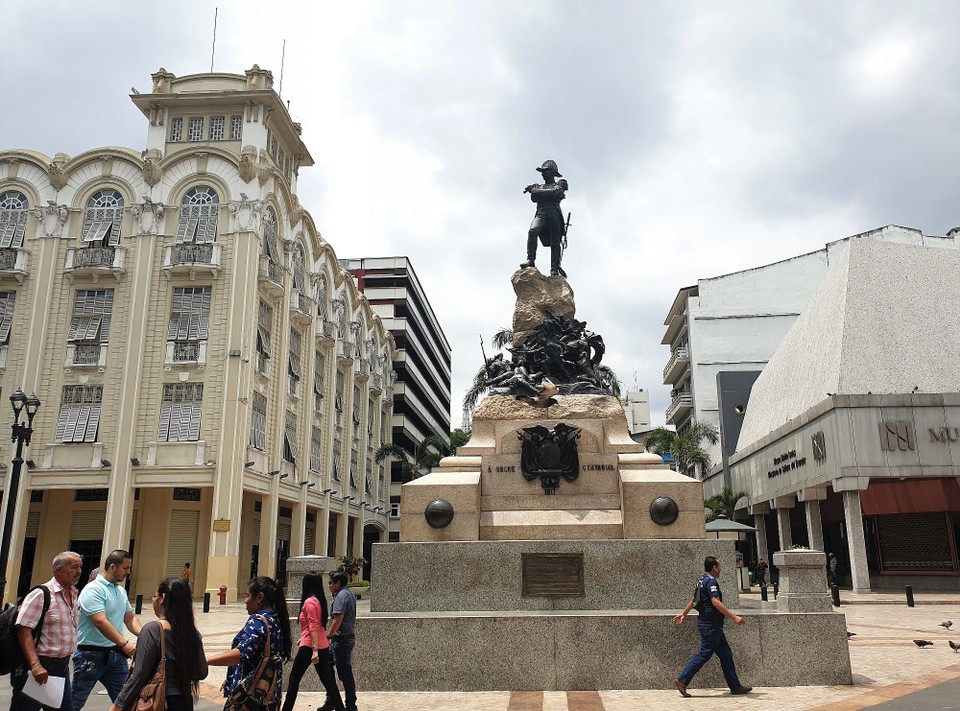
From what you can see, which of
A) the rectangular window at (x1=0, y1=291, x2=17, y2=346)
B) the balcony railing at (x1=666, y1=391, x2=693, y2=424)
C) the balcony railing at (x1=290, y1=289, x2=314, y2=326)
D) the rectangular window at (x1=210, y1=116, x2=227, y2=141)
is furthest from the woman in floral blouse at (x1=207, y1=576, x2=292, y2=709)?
the balcony railing at (x1=666, y1=391, x2=693, y2=424)

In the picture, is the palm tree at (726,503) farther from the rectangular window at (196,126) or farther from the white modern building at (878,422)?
the rectangular window at (196,126)

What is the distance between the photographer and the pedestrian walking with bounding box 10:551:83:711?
16.9 ft

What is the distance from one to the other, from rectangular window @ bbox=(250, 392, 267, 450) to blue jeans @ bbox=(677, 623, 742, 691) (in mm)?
25758

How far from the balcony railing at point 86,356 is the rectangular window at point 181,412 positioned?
113 inches

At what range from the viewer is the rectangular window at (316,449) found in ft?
128

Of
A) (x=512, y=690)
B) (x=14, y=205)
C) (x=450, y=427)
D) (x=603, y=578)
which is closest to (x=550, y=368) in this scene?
(x=603, y=578)

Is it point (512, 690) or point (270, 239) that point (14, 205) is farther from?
point (512, 690)

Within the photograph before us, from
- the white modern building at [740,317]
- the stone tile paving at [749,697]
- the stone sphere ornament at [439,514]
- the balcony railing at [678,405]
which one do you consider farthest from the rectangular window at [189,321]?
the balcony railing at [678,405]

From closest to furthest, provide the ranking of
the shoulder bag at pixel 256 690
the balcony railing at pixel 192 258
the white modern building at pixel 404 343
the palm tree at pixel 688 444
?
the shoulder bag at pixel 256 690 < the balcony railing at pixel 192 258 < the palm tree at pixel 688 444 < the white modern building at pixel 404 343

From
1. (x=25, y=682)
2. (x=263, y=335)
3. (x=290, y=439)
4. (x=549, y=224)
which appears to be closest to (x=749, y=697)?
(x=25, y=682)

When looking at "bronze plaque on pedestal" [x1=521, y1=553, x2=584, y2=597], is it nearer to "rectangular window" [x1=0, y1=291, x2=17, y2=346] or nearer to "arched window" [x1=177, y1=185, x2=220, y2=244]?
"arched window" [x1=177, y1=185, x2=220, y2=244]

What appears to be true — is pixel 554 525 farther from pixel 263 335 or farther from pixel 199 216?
pixel 199 216

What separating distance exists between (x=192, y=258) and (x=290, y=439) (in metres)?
9.42

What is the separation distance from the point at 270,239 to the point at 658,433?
29.3 m
